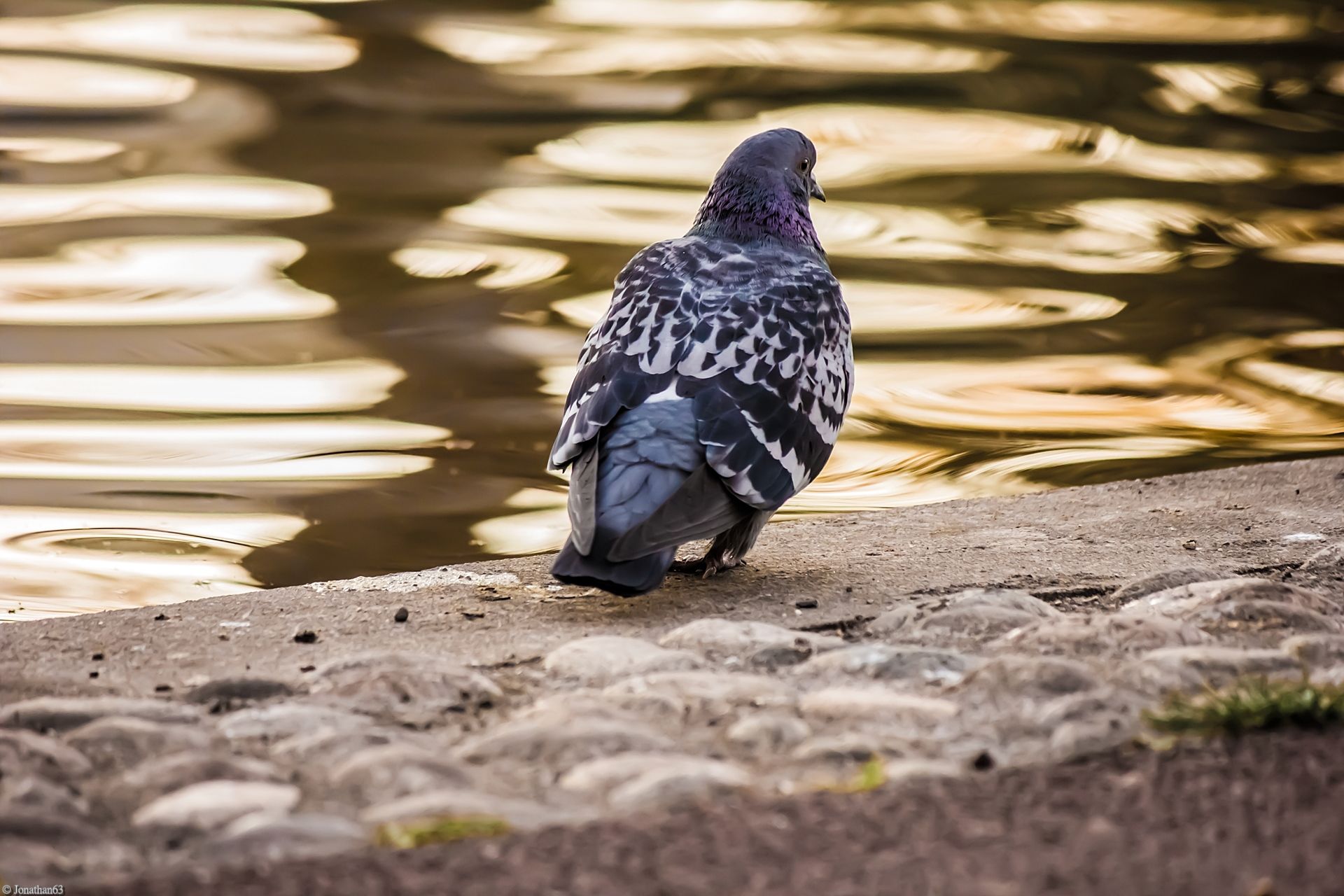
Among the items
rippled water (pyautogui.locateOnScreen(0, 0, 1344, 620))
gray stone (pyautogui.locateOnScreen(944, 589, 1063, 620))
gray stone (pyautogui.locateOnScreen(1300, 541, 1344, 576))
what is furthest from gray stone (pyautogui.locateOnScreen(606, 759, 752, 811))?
rippled water (pyautogui.locateOnScreen(0, 0, 1344, 620))

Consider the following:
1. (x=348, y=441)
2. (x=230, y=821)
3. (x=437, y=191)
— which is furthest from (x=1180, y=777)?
(x=437, y=191)

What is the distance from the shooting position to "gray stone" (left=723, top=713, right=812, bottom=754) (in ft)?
9.87

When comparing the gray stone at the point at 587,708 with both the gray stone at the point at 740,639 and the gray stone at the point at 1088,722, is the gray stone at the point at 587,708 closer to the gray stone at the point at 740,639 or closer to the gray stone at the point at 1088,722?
the gray stone at the point at 740,639

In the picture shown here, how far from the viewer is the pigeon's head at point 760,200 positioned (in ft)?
16.6

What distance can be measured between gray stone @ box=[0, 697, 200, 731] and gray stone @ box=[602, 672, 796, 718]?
2.85 feet

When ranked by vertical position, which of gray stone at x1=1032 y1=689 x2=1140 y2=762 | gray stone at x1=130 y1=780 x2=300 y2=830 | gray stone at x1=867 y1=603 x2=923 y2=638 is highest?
gray stone at x1=130 y1=780 x2=300 y2=830

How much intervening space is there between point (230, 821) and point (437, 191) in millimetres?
8593

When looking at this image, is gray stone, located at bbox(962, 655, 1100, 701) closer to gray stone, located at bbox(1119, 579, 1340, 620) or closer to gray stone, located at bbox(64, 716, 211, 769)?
gray stone, located at bbox(1119, 579, 1340, 620)

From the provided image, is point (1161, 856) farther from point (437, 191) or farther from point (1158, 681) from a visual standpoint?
point (437, 191)

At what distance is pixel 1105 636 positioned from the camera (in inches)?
139

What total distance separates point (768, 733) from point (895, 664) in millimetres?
538

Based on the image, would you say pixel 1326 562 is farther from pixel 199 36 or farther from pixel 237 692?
pixel 199 36

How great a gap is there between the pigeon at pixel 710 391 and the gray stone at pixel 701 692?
619 millimetres

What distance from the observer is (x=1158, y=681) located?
10.5 feet
